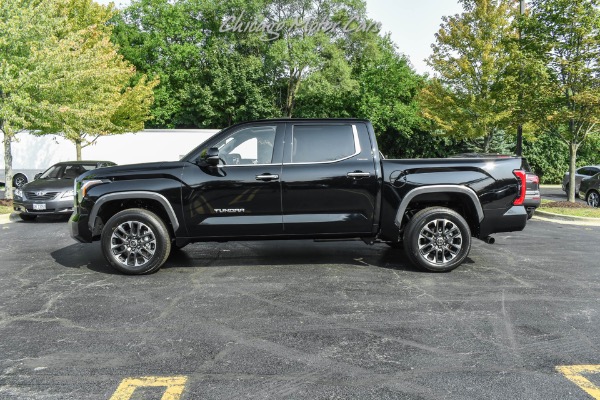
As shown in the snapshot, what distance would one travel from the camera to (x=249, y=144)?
6.38m

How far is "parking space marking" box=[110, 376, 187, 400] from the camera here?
3.07 m

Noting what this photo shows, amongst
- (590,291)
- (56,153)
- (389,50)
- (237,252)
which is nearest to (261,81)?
(389,50)

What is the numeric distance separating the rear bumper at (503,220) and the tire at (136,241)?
4.16 meters

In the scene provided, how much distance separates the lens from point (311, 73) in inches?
1517

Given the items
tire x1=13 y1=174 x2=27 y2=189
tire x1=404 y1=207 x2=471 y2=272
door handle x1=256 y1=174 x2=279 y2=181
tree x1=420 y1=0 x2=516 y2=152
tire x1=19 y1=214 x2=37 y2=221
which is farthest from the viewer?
tire x1=13 y1=174 x2=27 y2=189

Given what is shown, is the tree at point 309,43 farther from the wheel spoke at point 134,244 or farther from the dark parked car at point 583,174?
the wheel spoke at point 134,244

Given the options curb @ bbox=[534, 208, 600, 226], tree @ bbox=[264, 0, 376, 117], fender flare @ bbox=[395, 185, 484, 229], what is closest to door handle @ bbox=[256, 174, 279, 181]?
fender flare @ bbox=[395, 185, 484, 229]

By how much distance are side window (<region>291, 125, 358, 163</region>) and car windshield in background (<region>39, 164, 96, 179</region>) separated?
886 cm

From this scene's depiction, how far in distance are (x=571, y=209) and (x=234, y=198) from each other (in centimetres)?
1128

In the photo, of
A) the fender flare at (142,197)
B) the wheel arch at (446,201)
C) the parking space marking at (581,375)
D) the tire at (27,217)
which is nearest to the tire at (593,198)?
the wheel arch at (446,201)

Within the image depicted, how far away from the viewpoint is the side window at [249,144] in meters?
6.40

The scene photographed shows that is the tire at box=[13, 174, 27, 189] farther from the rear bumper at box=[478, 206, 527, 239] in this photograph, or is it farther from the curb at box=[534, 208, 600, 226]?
the rear bumper at box=[478, 206, 527, 239]

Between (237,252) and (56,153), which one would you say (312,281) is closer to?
(237,252)

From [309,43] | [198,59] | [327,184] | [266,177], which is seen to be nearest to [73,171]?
[266,177]
